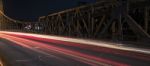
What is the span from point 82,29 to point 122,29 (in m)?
10.2

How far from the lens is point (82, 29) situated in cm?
3186

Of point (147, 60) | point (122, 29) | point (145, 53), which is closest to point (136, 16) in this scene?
point (122, 29)

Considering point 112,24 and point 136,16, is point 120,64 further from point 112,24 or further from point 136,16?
point 112,24

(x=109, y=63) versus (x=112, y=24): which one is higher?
(x=112, y=24)

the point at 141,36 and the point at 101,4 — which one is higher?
the point at 101,4

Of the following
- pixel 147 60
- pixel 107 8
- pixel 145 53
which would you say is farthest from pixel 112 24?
pixel 147 60

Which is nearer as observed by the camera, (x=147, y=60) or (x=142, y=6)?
(x=147, y=60)

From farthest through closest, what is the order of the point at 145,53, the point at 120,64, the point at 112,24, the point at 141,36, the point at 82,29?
the point at 82,29, the point at 112,24, the point at 141,36, the point at 145,53, the point at 120,64

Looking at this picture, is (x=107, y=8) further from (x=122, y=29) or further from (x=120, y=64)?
(x=120, y=64)

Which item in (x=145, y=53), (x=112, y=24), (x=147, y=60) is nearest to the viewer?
(x=147, y=60)

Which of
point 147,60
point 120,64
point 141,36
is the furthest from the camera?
point 141,36

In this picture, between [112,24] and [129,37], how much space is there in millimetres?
2342

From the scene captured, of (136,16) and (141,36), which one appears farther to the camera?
(136,16)

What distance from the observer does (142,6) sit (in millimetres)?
19250
